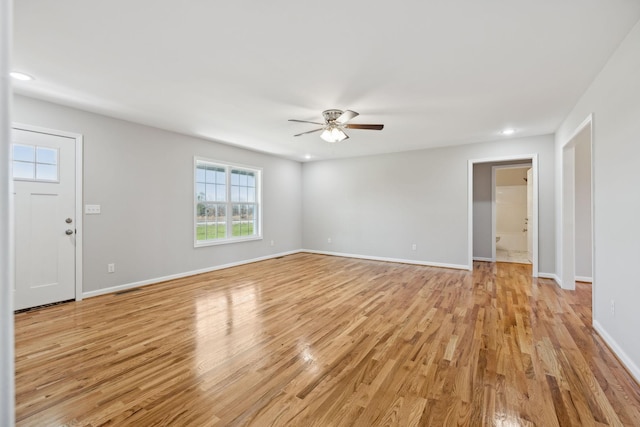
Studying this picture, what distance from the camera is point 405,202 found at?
6.22 m

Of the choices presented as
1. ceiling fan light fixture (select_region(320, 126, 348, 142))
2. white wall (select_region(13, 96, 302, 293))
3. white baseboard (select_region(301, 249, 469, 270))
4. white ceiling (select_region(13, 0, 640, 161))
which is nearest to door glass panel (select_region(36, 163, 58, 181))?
white wall (select_region(13, 96, 302, 293))

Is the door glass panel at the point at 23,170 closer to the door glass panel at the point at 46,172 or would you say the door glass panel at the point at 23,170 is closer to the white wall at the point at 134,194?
the door glass panel at the point at 46,172

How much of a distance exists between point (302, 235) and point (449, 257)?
375 cm

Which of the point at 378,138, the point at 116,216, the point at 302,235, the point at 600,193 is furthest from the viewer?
the point at 302,235

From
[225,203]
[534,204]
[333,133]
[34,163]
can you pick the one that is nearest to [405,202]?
[534,204]

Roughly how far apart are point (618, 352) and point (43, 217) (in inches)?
236

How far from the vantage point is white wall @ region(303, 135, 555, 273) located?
5133 millimetres

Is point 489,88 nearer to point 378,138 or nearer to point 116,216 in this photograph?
point 378,138

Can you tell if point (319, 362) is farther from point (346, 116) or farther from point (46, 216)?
point (46, 216)

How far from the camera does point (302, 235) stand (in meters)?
7.85

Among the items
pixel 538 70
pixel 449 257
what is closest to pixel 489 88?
pixel 538 70

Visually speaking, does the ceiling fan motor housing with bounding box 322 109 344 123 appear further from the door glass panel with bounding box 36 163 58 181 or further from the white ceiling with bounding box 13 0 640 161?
the door glass panel with bounding box 36 163 58 181

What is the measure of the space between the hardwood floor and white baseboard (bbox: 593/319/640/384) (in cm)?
6

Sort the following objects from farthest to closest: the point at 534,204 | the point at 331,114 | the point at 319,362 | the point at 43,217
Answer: the point at 534,204 < the point at 331,114 < the point at 43,217 < the point at 319,362
